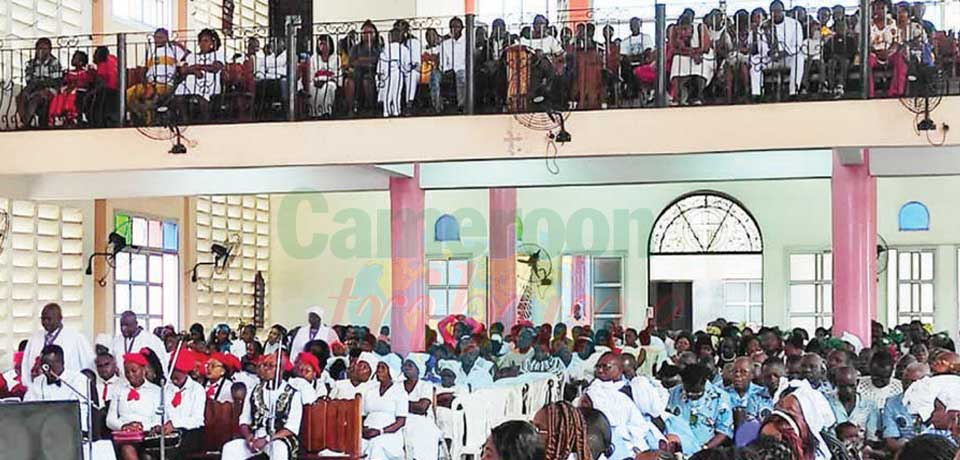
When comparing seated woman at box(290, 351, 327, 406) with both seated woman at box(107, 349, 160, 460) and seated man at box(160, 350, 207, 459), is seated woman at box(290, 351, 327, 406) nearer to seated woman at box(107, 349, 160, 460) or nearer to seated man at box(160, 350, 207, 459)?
seated man at box(160, 350, 207, 459)

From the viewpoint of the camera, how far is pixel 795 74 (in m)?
12.0

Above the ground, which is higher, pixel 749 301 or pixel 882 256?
pixel 882 256

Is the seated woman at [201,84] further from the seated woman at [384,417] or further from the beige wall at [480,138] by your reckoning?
the seated woman at [384,417]

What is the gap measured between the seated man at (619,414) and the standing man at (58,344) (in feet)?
14.9

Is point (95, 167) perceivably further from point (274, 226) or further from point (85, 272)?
point (274, 226)

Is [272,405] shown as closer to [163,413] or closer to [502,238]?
[163,413]

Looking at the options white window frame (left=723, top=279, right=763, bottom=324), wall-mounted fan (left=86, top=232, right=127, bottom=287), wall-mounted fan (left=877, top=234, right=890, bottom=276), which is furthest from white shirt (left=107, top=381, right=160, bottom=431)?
wall-mounted fan (left=877, top=234, right=890, bottom=276)

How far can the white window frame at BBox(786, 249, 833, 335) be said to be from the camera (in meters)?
22.0

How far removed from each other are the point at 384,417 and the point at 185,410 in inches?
62.2

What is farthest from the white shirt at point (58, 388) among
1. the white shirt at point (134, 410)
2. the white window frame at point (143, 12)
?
the white window frame at point (143, 12)

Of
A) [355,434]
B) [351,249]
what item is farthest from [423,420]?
[351,249]

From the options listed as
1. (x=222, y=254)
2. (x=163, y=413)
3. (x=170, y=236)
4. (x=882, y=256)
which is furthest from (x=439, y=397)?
(x=882, y=256)

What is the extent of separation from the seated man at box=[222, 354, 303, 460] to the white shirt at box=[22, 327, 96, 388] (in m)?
1.95

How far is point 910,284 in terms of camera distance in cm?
2150
